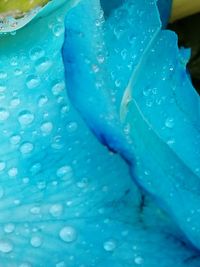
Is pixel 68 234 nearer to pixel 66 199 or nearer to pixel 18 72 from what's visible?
pixel 66 199

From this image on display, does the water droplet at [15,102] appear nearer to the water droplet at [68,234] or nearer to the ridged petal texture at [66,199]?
the ridged petal texture at [66,199]

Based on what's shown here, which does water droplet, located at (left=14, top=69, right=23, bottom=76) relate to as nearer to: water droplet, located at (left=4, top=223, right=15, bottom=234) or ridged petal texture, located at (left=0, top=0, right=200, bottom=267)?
ridged petal texture, located at (left=0, top=0, right=200, bottom=267)

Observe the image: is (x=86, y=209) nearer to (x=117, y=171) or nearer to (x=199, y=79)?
(x=117, y=171)

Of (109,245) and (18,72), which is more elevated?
(18,72)

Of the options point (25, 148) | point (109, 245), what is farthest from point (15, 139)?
point (109, 245)

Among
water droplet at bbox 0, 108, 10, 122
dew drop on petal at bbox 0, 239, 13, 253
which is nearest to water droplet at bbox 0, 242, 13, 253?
dew drop on petal at bbox 0, 239, 13, 253

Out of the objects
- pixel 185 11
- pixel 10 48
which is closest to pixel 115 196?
pixel 10 48

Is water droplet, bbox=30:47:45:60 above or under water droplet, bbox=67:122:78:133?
above

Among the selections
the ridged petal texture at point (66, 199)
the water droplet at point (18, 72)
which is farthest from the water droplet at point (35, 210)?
the water droplet at point (18, 72)
